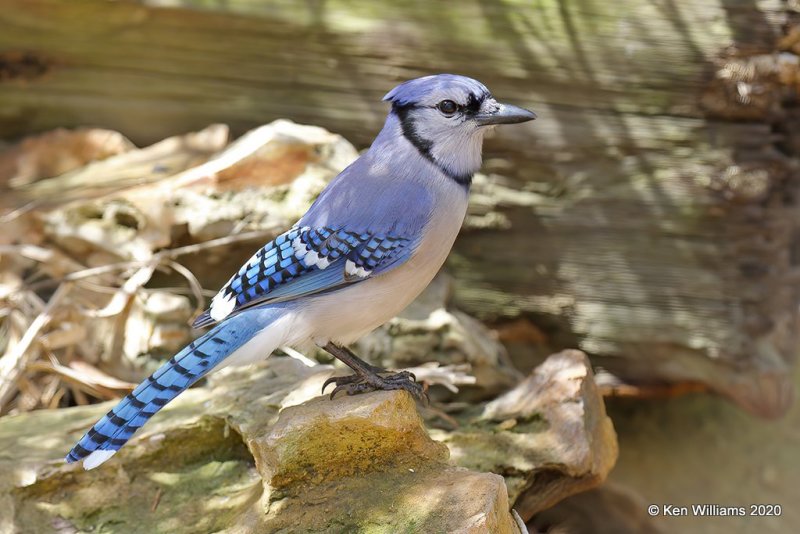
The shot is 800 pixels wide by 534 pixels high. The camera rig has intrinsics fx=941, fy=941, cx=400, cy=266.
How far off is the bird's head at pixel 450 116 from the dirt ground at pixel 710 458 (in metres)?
2.20

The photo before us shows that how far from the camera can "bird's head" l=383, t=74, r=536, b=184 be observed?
292cm

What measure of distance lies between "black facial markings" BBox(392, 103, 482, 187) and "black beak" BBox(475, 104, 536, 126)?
0.18 meters

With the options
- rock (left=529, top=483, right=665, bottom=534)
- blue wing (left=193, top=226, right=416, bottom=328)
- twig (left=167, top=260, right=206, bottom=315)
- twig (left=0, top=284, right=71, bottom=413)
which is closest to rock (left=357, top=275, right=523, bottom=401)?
rock (left=529, top=483, right=665, bottom=534)

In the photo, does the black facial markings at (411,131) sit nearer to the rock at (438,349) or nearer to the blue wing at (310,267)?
the blue wing at (310,267)

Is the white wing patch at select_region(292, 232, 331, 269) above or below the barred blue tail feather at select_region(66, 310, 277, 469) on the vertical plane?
above

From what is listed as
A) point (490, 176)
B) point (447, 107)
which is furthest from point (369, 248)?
point (490, 176)

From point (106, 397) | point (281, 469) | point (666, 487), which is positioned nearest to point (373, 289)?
point (281, 469)

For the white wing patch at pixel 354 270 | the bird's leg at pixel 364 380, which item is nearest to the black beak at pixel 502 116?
the white wing patch at pixel 354 270

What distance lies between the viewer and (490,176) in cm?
422

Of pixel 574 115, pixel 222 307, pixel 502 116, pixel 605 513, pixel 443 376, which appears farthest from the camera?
pixel 574 115

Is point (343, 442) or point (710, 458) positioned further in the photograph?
point (710, 458)

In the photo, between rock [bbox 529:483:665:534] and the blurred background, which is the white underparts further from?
rock [bbox 529:483:665:534]

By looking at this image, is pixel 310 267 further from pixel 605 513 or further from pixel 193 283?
pixel 605 513

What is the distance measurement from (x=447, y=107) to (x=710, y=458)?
9.07ft
